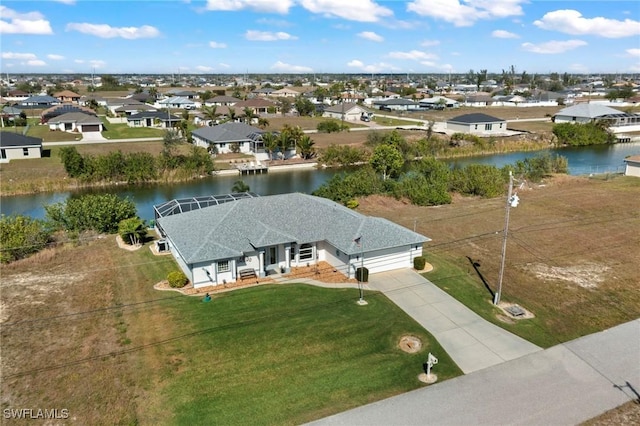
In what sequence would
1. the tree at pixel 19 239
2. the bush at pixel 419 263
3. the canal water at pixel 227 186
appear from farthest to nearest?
the canal water at pixel 227 186
the tree at pixel 19 239
the bush at pixel 419 263

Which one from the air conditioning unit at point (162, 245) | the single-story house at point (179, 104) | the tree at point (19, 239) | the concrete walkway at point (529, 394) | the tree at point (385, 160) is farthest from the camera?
the single-story house at point (179, 104)

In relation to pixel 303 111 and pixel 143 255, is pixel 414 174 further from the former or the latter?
pixel 303 111

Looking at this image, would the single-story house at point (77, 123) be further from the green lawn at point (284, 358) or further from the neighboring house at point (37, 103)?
the green lawn at point (284, 358)

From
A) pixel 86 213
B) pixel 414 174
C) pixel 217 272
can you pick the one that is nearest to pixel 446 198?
pixel 414 174

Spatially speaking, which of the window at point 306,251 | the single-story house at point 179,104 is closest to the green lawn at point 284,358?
the window at point 306,251

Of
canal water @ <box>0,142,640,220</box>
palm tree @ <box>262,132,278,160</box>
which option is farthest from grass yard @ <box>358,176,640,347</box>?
palm tree @ <box>262,132,278,160</box>

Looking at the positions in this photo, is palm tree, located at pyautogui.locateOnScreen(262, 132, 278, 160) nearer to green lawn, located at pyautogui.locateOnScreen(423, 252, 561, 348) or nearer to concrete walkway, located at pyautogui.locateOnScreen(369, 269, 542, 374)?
green lawn, located at pyautogui.locateOnScreen(423, 252, 561, 348)
